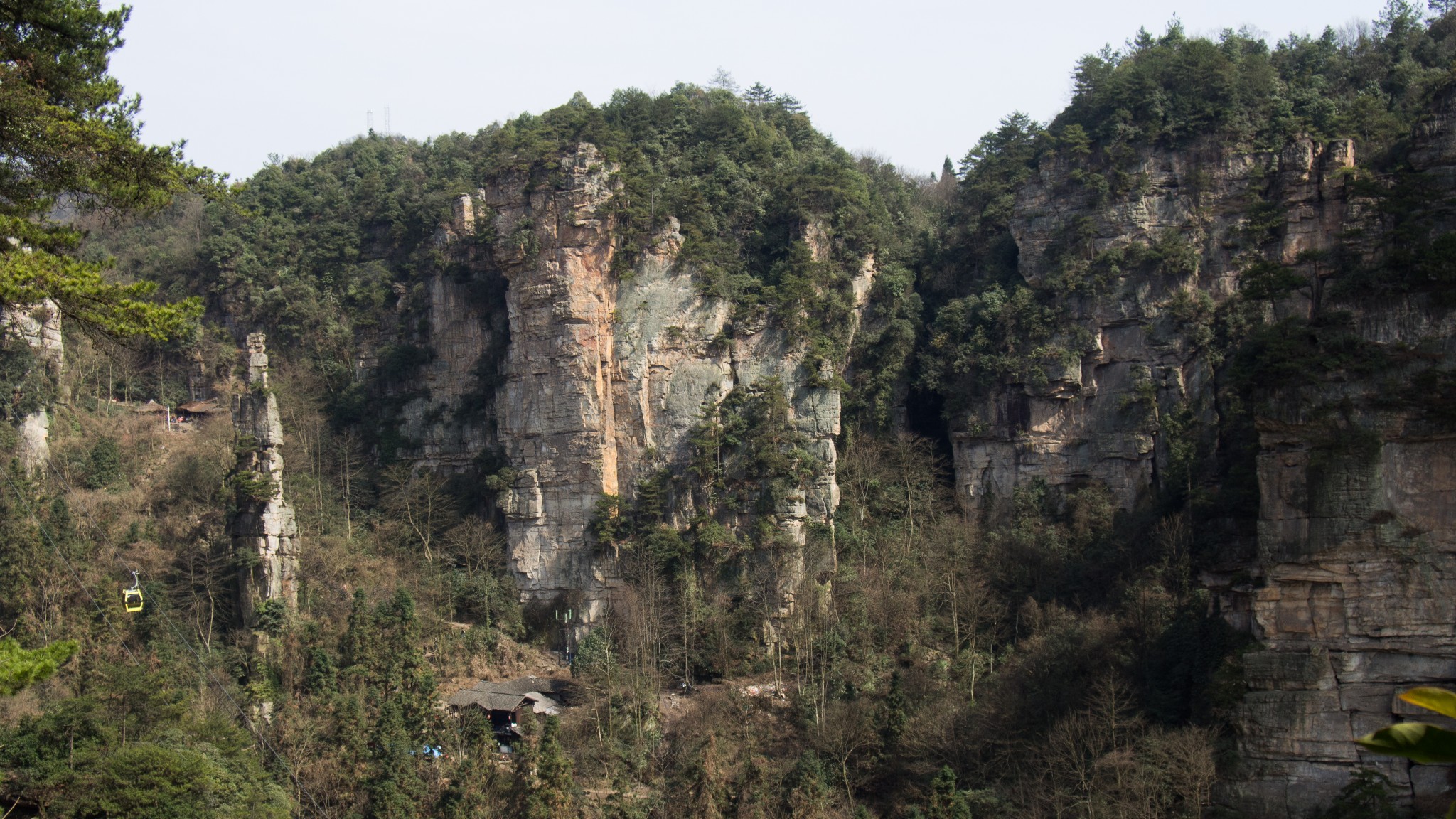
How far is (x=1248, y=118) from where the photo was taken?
1348 inches

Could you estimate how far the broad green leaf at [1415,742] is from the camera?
412 cm

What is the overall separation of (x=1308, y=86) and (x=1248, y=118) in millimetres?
2031

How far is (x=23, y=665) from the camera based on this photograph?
9523 mm

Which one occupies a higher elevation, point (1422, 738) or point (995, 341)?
point (995, 341)

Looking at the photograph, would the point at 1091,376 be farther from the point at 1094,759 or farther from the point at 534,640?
the point at 534,640

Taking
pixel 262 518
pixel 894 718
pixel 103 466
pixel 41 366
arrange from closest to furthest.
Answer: pixel 894 718 → pixel 262 518 → pixel 103 466 → pixel 41 366

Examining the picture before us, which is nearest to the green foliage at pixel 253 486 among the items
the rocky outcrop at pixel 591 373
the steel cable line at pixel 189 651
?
the steel cable line at pixel 189 651

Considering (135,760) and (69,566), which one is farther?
(69,566)

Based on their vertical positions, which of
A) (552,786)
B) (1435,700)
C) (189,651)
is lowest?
(552,786)

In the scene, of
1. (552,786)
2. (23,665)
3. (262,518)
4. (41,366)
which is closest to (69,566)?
(262,518)

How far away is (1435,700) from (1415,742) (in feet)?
0.50

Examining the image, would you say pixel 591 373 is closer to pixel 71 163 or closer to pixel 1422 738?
pixel 71 163

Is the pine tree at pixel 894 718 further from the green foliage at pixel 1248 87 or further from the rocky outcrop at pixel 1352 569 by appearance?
the green foliage at pixel 1248 87

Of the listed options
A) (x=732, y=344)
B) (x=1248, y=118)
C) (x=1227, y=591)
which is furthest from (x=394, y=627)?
(x=1248, y=118)
